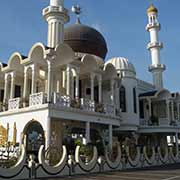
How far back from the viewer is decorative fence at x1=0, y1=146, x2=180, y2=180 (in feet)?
42.2

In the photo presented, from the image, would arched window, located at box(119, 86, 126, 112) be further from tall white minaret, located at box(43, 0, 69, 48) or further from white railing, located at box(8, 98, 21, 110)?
white railing, located at box(8, 98, 21, 110)

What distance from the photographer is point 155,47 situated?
35.8 m

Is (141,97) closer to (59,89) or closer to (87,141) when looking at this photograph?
(59,89)

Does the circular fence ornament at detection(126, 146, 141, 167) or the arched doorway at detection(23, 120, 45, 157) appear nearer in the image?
the circular fence ornament at detection(126, 146, 141, 167)

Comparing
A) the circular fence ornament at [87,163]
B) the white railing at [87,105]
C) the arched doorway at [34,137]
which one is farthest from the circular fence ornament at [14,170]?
the white railing at [87,105]

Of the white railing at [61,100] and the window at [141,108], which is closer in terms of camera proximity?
the white railing at [61,100]

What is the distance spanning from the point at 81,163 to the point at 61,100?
4.36 meters

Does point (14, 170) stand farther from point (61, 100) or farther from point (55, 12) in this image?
point (55, 12)

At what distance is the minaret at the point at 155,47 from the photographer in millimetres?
34844

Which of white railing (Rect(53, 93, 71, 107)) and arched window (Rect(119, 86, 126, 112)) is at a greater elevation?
arched window (Rect(119, 86, 126, 112))

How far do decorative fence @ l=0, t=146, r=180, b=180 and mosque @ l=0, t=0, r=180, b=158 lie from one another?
6.66ft

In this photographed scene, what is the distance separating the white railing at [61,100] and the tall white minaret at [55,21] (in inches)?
252

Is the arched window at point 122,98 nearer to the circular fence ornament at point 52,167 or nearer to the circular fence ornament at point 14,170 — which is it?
the circular fence ornament at point 52,167

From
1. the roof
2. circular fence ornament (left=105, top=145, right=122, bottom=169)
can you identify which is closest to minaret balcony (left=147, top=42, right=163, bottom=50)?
the roof
